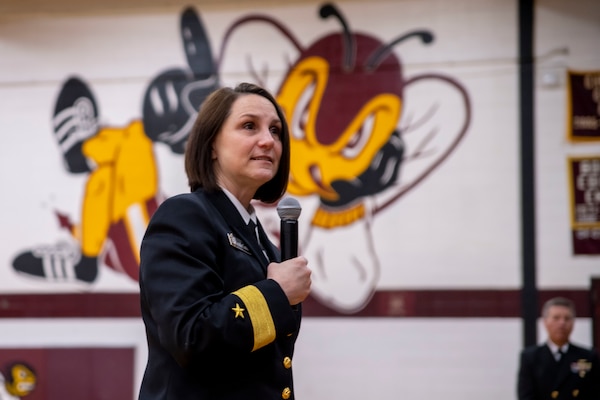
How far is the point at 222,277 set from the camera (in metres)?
2.05

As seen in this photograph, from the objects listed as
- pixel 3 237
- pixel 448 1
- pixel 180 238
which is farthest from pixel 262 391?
pixel 3 237

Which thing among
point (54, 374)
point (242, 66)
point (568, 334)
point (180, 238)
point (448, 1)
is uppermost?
point (448, 1)

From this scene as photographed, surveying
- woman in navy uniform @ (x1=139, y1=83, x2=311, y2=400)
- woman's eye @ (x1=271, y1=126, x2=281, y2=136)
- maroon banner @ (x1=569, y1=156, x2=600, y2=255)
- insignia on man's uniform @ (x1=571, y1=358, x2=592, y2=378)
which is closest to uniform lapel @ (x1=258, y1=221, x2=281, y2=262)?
woman in navy uniform @ (x1=139, y1=83, x2=311, y2=400)

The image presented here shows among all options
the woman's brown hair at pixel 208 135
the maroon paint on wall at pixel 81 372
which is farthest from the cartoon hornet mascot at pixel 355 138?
the woman's brown hair at pixel 208 135

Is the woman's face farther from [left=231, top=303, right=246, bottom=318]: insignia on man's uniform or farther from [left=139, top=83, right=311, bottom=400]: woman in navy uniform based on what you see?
[left=231, top=303, right=246, bottom=318]: insignia on man's uniform

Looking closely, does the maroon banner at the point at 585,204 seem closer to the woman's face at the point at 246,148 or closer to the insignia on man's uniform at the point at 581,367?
the insignia on man's uniform at the point at 581,367

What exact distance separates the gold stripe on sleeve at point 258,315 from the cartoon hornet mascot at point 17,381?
551cm

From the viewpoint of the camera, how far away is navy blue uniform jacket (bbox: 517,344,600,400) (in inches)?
223

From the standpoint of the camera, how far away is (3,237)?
7141 mm

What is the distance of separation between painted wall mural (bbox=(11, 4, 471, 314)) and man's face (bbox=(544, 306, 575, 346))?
52.9 inches

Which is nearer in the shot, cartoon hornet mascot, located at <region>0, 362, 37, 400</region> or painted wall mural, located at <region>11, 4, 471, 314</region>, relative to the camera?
painted wall mural, located at <region>11, 4, 471, 314</region>

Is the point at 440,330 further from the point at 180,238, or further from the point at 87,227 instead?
the point at 180,238

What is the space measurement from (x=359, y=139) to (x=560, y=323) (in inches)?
81.1

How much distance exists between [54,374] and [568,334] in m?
3.98
